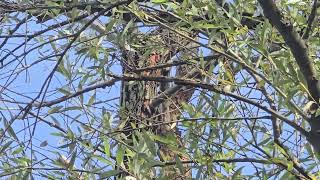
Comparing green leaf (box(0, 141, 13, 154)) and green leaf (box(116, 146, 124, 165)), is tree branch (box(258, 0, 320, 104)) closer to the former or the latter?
green leaf (box(116, 146, 124, 165))

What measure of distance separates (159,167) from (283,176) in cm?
33

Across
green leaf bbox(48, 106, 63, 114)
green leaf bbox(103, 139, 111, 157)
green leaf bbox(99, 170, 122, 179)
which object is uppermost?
green leaf bbox(48, 106, 63, 114)

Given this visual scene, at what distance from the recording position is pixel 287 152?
1815 mm

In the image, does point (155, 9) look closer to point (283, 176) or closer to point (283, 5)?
point (283, 5)

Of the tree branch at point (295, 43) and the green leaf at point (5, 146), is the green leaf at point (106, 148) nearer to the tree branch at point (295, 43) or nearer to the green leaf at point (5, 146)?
the green leaf at point (5, 146)

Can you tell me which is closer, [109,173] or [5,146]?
[109,173]

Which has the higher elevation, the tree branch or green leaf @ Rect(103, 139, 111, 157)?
the tree branch

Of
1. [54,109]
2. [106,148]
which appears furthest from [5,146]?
[106,148]

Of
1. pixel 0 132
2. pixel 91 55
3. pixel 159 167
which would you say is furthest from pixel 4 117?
pixel 159 167

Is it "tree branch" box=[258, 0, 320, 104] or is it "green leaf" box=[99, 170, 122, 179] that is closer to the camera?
"tree branch" box=[258, 0, 320, 104]

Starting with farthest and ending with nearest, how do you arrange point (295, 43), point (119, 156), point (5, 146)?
point (5, 146), point (119, 156), point (295, 43)

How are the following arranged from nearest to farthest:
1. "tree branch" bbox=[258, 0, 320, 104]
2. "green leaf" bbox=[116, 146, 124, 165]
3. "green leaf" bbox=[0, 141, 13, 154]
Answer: "tree branch" bbox=[258, 0, 320, 104], "green leaf" bbox=[116, 146, 124, 165], "green leaf" bbox=[0, 141, 13, 154]

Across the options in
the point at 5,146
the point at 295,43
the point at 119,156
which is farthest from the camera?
the point at 5,146

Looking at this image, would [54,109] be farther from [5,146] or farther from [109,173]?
[109,173]
